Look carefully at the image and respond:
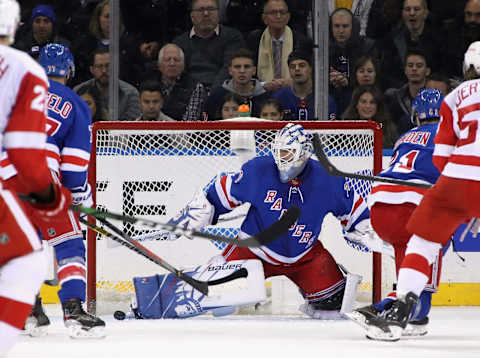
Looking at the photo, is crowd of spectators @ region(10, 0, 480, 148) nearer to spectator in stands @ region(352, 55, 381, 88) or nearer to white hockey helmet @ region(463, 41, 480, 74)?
spectator in stands @ region(352, 55, 381, 88)

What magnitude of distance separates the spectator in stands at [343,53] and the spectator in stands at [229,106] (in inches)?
20.5

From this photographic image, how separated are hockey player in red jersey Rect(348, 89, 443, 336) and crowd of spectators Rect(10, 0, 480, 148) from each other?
1317 millimetres

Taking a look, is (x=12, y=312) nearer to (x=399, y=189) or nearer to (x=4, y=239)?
(x=4, y=239)

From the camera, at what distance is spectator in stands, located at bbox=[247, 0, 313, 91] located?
5086 mm

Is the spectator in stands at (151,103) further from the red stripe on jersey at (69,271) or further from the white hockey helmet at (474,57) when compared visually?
the white hockey helmet at (474,57)

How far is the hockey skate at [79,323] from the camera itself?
3375 mm

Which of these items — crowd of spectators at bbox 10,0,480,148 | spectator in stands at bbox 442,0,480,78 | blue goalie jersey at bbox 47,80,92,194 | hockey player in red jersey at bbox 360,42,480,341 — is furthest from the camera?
spectator in stands at bbox 442,0,480,78

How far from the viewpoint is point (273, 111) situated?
5.01 meters

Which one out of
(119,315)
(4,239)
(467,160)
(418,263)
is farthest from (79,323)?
(467,160)

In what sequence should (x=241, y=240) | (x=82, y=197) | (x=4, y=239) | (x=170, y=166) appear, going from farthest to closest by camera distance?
(x=170, y=166) → (x=82, y=197) → (x=241, y=240) → (x=4, y=239)

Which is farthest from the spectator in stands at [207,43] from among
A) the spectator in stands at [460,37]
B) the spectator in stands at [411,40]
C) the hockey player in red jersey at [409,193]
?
the hockey player in red jersey at [409,193]

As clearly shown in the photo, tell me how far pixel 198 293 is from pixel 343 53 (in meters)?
1.85

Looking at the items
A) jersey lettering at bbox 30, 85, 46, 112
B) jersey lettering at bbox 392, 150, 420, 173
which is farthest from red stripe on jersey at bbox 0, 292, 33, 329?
jersey lettering at bbox 392, 150, 420, 173

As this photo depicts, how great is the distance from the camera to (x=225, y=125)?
418 cm
